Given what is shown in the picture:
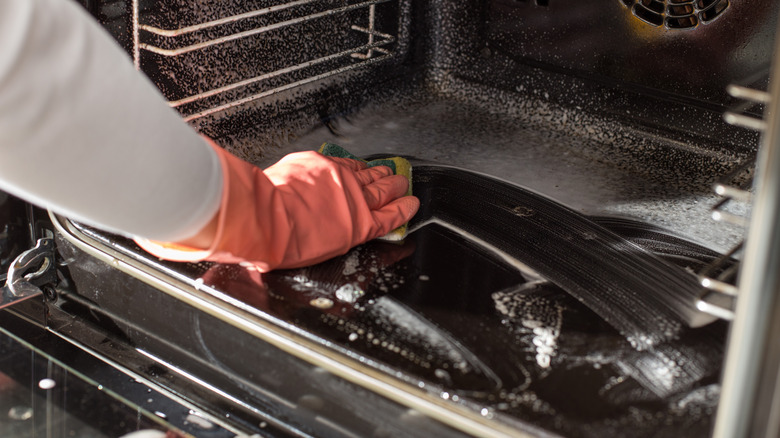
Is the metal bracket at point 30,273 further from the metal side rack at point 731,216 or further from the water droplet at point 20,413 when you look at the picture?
the metal side rack at point 731,216

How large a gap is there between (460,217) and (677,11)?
485 mm

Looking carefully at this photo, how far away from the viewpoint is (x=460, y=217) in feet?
3.21

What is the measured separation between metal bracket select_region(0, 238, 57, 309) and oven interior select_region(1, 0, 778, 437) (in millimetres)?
23

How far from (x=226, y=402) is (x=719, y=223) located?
25.9 inches

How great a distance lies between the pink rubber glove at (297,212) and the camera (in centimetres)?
73

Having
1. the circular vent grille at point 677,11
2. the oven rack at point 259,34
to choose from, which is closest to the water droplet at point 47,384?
the oven rack at point 259,34

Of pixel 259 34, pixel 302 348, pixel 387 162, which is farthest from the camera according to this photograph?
pixel 259 34

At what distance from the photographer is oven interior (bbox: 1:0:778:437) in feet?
2.25

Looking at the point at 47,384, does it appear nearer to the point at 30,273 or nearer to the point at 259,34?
the point at 30,273

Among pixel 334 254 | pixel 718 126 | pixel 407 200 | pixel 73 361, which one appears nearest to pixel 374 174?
pixel 407 200

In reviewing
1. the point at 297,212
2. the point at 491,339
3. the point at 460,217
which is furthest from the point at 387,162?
the point at 491,339

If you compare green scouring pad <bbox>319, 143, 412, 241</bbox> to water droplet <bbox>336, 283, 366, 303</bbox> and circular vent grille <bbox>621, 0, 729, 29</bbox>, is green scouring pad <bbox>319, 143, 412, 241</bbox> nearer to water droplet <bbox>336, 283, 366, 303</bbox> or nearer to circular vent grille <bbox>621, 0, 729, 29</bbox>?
water droplet <bbox>336, 283, 366, 303</bbox>

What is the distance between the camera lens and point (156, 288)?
82 centimetres

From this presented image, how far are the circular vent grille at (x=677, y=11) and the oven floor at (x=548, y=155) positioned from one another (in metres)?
0.18
